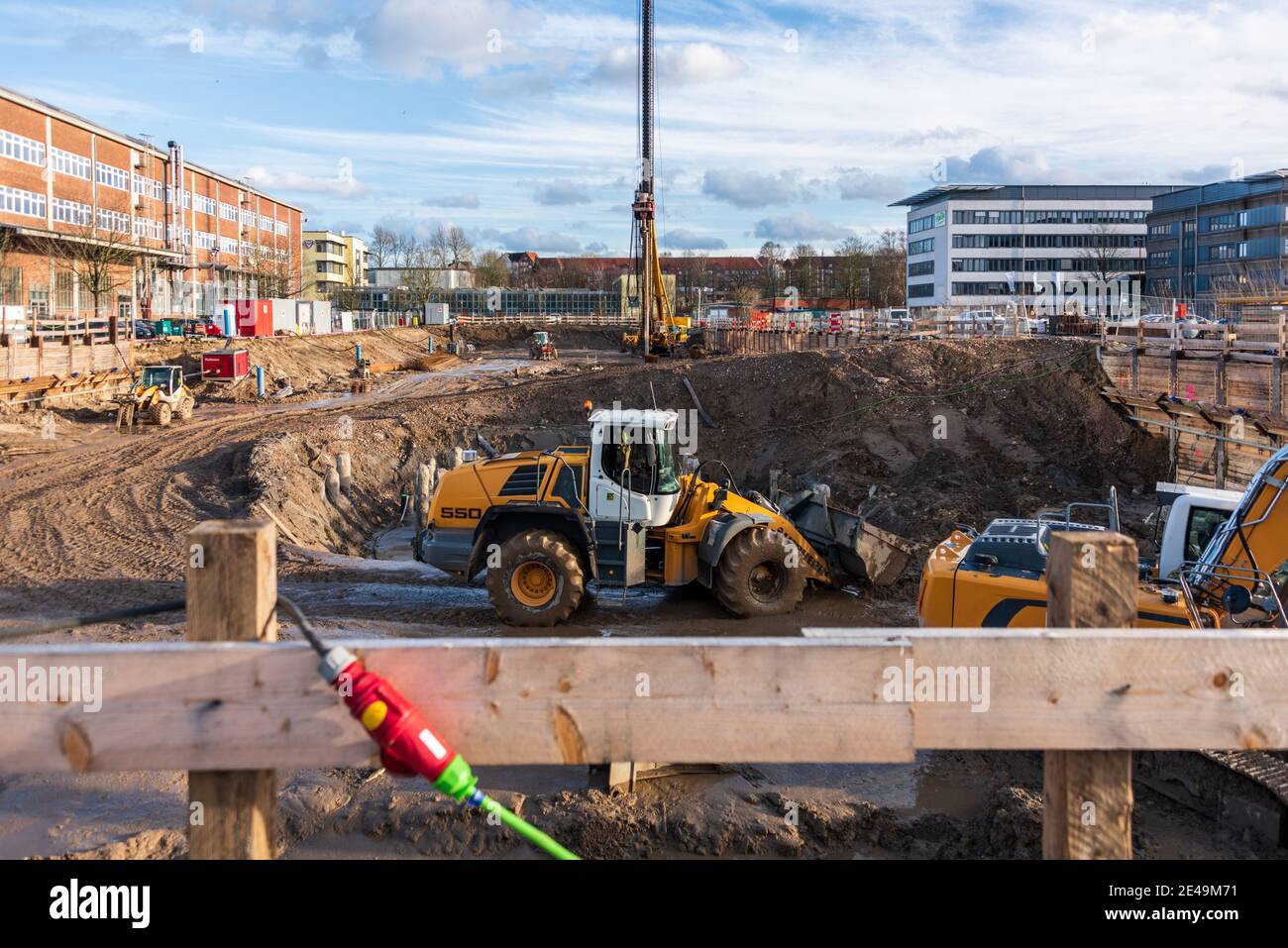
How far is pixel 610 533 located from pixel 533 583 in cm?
117

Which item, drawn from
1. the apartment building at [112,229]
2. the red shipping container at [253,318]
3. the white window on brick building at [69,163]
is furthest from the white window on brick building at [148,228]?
the red shipping container at [253,318]

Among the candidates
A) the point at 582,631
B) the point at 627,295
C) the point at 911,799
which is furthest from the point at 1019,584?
the point at 627,295

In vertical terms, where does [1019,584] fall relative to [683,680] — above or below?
below

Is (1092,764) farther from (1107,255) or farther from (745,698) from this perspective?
(1107,255)

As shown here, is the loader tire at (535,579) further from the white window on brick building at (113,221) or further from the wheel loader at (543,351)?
the white window on brick building at (113,221)

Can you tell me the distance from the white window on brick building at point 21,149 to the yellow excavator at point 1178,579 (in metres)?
47.9

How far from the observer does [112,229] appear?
5159cm

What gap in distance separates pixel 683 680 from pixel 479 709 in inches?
21.1

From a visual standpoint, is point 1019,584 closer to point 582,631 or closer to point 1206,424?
point 582,631

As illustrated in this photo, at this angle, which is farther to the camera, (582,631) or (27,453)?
(27,453)

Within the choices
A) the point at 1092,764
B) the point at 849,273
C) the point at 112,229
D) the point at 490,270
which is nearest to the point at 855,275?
the point at 849,273

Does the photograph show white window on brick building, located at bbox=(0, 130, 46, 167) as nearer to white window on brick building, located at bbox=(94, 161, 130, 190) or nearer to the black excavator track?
white window on brick building, located at bbox=(94, 161, 130, 190)

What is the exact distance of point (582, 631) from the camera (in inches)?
520

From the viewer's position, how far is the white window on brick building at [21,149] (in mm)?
44625
